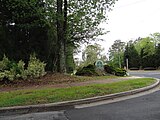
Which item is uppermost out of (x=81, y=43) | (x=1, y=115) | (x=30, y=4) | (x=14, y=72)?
(x=30, y=4)

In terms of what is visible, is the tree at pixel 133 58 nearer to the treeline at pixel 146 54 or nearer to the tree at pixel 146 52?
the treeline at pixel 146 54

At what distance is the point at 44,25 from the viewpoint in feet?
60.5

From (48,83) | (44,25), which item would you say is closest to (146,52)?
(44,25)

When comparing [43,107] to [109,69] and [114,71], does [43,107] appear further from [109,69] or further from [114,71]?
[109,69]

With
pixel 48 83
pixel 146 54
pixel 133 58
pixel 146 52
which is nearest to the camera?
pixel 48 83

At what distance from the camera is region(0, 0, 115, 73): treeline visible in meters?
18.0

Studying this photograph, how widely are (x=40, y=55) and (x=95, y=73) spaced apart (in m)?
5.00

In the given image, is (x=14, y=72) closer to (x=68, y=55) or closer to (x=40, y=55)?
(x=40, y=55)

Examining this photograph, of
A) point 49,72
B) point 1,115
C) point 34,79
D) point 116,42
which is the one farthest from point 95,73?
point 116,42

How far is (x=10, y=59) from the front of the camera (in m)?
18.2

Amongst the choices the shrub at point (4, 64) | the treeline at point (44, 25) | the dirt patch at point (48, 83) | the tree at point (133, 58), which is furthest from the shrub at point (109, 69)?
the tree at point (133, 58)

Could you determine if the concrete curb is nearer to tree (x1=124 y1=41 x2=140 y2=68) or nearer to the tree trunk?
the tree trunk

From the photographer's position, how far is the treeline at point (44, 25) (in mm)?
18000

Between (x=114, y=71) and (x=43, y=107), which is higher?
(x=114, y=71)
